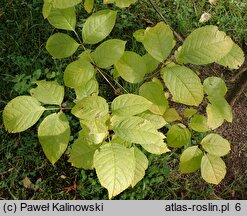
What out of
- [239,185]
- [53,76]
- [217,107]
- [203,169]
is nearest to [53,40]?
[217,107]

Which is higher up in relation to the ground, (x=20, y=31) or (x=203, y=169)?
(x=203, y=169)

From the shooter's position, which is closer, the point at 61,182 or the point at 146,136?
the point at 146,136

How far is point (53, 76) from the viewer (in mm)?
2670

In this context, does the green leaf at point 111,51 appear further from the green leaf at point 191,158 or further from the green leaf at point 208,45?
the green leaf at point 191,158

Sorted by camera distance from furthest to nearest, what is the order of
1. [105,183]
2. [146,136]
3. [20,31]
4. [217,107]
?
[20,31] < [217,107] < [146,136] < [105,183]

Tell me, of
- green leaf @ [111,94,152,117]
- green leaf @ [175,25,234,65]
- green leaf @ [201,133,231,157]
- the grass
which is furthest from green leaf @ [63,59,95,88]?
the grass

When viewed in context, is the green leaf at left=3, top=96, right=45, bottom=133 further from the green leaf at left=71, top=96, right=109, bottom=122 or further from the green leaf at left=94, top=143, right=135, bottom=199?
the green leaf at left=94, top=143, right=135, bottom=199

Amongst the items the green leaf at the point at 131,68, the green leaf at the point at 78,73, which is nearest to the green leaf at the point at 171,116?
the green leaf at the point at 131,68

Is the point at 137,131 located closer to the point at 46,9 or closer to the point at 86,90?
the point at 86,90

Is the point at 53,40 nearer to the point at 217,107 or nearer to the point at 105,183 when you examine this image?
the point at 105,183

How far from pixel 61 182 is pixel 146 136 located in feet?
5.03

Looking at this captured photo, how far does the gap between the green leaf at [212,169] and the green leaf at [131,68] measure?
53 centimetres

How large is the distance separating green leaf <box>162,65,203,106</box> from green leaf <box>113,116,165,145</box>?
0.14 meters

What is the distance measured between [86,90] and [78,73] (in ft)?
0.34
